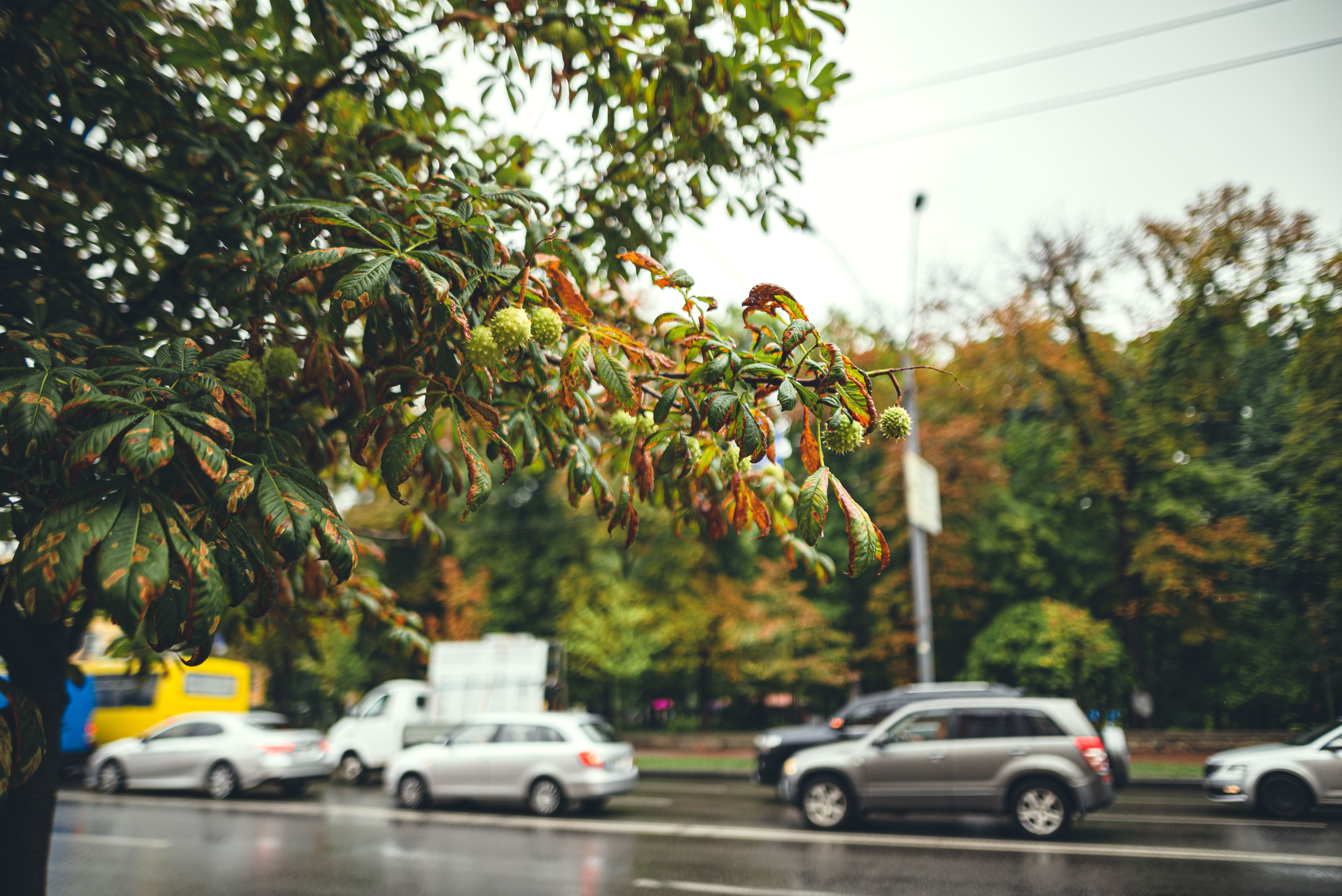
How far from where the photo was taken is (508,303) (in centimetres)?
237

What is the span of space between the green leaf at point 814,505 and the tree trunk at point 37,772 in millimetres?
3380

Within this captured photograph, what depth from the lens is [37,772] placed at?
3398mm

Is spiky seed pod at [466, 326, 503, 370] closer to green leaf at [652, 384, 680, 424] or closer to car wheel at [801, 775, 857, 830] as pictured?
green leaf at [652, 384, 680, 424]

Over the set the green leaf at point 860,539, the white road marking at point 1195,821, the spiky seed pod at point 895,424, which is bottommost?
the white road marking at point 1195,821

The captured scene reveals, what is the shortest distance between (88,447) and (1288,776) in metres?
12.6

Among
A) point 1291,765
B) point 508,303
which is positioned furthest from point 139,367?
point 1291,765

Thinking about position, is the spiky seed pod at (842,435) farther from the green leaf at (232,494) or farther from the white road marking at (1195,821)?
the white road marking at (1195,821)

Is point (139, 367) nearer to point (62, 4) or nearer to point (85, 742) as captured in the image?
point (62, 4)

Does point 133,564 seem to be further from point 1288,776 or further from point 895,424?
point 1288,776

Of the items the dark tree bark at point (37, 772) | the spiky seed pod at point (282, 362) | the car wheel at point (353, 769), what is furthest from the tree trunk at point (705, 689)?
the spiky seed pod at point (282, 362)

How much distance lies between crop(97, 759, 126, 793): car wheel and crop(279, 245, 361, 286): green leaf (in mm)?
15427

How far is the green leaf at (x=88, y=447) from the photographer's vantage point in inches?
67.2

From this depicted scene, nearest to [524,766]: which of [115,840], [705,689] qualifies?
[115,840]

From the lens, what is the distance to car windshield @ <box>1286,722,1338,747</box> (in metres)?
9.68
